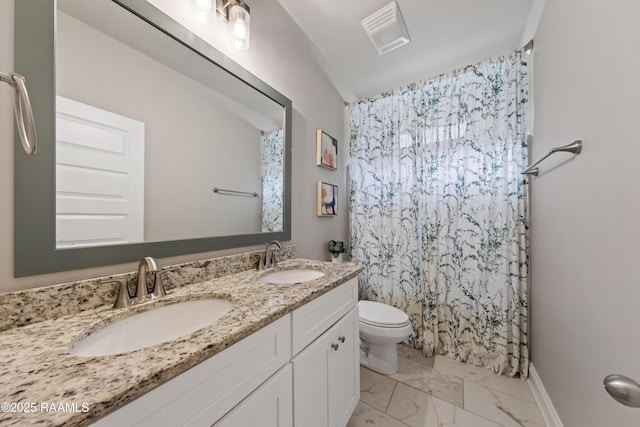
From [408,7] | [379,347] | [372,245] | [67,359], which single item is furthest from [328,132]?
[67,359]

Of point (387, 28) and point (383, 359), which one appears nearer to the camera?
point (387, 28)

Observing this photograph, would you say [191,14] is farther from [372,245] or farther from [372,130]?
[372,245]

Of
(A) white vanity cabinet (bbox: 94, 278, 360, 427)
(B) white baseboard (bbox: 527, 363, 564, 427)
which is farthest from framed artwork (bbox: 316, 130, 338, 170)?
(B) white baseboard (bbox: 527, 363, 564, 427)

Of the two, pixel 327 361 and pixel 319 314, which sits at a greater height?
pixel 319 314

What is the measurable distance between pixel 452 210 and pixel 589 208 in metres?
0.91

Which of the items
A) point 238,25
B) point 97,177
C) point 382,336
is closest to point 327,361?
point 382,336

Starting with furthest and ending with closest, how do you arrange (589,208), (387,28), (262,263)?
(387,28)
(262,263)
(589,208)

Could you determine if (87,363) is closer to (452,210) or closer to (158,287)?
(158,287)

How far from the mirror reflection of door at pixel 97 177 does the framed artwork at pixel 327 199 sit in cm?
117

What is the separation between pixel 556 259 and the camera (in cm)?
113

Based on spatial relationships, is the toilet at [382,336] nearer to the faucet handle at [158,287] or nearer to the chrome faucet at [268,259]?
the chrome faucet at [268,259]

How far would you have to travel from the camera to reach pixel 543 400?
4.13 feet

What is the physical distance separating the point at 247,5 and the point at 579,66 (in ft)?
5.10

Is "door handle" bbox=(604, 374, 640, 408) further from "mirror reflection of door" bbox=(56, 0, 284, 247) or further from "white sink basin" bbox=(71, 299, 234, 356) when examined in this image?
"mirror reflection of door" bbox=(56, 0, 284, 247)
